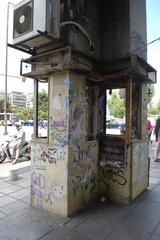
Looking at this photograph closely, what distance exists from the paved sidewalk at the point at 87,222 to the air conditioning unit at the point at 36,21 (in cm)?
290

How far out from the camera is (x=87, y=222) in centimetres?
349

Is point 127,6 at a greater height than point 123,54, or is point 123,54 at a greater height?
point 127,6

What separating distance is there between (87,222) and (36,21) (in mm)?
3236

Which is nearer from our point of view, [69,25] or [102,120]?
[69,25]

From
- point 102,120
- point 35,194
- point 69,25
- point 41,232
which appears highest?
point 69,25

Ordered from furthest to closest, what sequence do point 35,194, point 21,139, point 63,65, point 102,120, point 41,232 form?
point 21,139 < point 102,120 < point 35,194 < point 63,65 < point 41,232

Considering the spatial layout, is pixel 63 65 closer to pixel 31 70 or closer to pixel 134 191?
pixel 31 70

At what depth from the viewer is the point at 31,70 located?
415 centimetres

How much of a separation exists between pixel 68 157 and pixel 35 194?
1106 millimetres

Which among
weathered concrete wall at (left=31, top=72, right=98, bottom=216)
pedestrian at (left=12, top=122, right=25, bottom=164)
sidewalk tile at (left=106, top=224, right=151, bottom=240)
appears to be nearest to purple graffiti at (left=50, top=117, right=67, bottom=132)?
weathered concrete wall at (left=31, top=72, right=98, bottom=216)

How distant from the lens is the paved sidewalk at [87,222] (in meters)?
3.11

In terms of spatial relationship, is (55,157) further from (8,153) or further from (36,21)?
(8,153)

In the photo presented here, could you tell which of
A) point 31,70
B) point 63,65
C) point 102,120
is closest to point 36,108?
point 31,70

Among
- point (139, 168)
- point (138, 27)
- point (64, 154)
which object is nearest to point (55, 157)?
point (64, 154)
